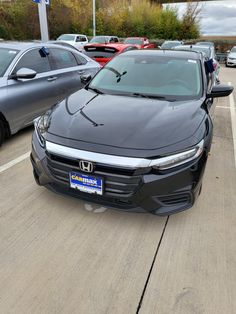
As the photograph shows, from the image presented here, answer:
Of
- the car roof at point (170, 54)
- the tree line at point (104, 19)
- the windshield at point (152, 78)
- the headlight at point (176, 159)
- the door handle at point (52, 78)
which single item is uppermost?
the car roof at point (170, 54)

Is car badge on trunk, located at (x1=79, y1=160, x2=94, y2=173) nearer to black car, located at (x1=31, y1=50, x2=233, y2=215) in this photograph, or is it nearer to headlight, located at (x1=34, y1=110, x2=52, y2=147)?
black car, located at (x1=31, y1=50, x2=233, y2=215)

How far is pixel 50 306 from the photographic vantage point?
76.0 inches

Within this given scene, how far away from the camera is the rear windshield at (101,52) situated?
8.94 metres

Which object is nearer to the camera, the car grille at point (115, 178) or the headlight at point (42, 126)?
the car grille at point (115, 178)

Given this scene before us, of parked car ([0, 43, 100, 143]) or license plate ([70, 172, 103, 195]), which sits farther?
parked car ([0, 43, 100, 143])

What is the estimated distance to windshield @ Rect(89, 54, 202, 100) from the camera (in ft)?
11.2

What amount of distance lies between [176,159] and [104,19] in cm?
3480

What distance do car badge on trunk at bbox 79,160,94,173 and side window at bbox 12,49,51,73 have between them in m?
2.54

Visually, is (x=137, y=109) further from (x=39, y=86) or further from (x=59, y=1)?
(x=59, y=1)

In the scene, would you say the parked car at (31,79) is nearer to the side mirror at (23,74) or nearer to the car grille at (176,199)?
the side mirror at (23,74)

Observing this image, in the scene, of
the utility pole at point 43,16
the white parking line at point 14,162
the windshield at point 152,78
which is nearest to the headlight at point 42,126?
the windshield at point 152,78

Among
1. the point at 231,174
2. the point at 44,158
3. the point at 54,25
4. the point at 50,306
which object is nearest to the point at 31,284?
the point at 50,306

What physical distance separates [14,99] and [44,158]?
196 centimetres

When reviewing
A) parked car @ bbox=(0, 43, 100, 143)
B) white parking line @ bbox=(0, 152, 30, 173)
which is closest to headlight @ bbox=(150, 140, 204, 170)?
white parking line @ bbox=(0, 152, 30, 173)
